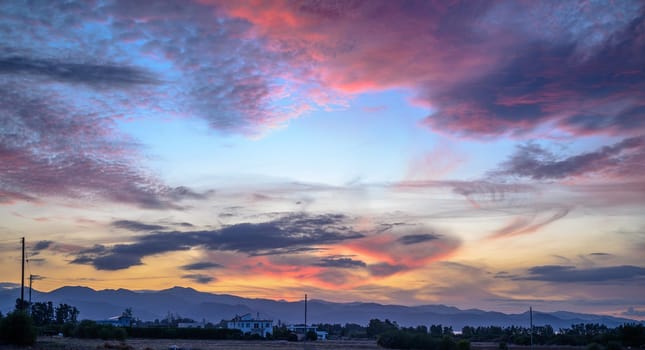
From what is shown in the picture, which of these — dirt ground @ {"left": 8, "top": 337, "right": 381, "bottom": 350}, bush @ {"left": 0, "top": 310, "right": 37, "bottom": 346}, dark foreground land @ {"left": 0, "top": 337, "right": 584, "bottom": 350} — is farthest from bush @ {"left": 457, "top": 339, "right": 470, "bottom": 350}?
bush @ {"left": 0, "top": 310, "right": 37, "bottom": 346}

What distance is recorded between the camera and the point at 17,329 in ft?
193

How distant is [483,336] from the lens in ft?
450

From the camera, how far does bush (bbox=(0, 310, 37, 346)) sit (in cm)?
5853

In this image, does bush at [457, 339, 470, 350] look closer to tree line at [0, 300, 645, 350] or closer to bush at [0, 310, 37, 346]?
tree line at [0, 300, 645, 350]

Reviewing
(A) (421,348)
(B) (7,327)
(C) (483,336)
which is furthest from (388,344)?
(B) (7,327)

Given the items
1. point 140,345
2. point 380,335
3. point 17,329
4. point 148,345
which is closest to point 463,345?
point 380,335

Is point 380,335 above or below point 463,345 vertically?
below

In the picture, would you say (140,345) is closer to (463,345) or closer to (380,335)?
(463,345)

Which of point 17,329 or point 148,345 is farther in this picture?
point 148,345

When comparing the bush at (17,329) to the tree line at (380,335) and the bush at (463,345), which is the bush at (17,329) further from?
the bush at (463,345)

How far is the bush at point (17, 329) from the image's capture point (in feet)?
192

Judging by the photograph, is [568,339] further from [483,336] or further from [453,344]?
[453,344]

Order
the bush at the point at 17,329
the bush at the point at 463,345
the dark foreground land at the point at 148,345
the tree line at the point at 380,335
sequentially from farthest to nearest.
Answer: the bush at the point at 463,345 < the dark foreground land at the point at 148,345 < the tree line at the point at 380,335 < the bush at the point at 17,329

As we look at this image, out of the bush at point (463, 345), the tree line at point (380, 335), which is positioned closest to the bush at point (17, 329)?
the tree line at point (380, 335)
